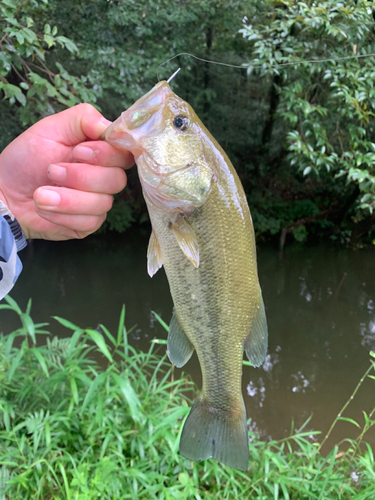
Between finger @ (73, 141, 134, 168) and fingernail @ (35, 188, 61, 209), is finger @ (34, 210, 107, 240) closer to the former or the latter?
fingernail @ (35, 188, 61, 209)

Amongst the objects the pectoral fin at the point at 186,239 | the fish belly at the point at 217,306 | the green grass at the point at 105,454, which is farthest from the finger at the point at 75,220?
the green grass at the point at 105,454

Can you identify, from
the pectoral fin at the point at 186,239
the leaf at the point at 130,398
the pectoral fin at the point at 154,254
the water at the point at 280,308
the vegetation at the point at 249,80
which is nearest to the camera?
the pectoral fin at the point at 186,239

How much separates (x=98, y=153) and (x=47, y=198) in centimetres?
26

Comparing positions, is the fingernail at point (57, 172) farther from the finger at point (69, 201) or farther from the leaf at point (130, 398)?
the leaf at point (130, 398)

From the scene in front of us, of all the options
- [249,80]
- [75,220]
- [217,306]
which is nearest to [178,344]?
[217,306]

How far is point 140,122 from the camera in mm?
1127

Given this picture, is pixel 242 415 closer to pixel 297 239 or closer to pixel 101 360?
pixel 101 360

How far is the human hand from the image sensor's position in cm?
129

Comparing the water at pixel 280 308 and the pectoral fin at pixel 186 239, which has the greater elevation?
the pectoral fin at pixel 186 239

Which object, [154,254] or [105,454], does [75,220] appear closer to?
[154,254]

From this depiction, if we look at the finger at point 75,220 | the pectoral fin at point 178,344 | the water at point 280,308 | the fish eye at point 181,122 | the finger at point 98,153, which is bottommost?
the water at point 280,308

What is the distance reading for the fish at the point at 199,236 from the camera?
115 centimetres

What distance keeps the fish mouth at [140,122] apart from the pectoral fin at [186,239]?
0.30m

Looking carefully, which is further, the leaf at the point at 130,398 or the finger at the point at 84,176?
the leaf at the point at 130,398
